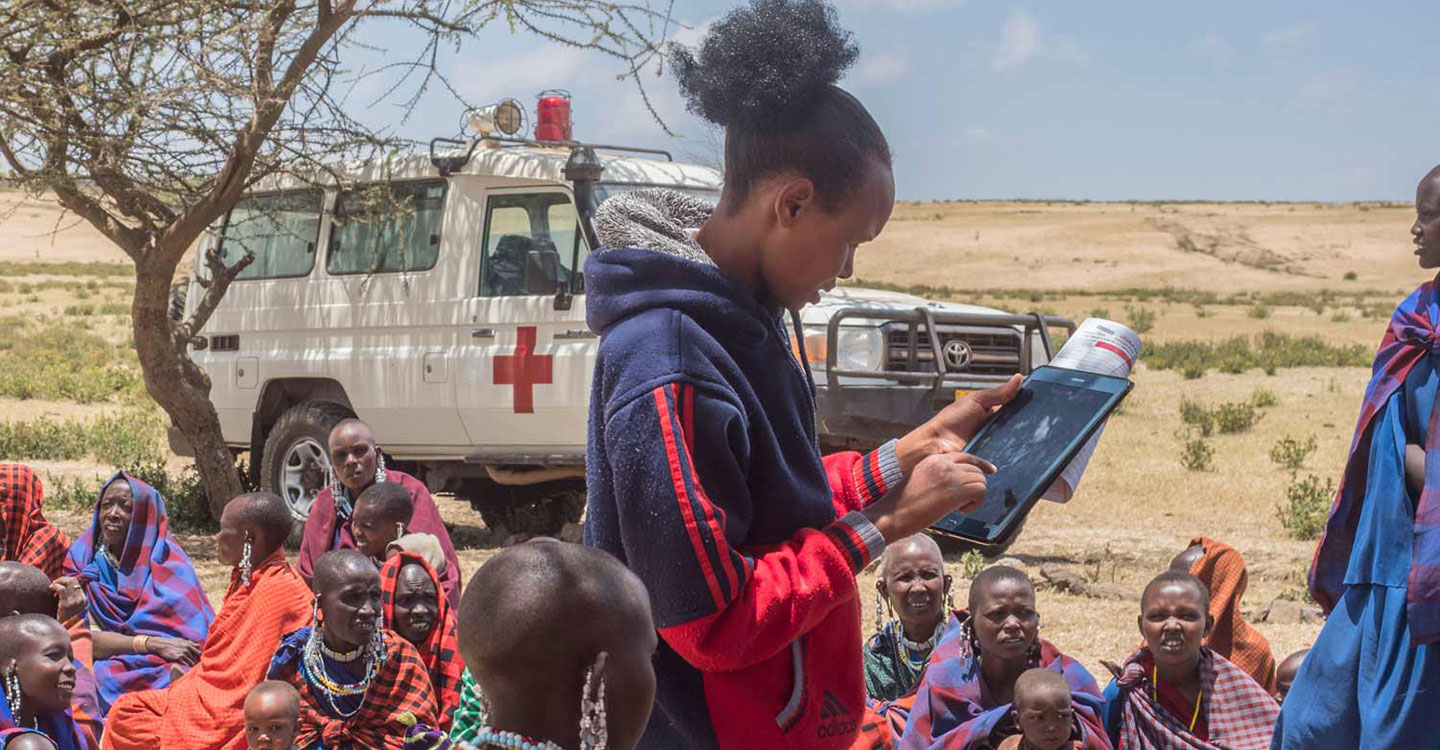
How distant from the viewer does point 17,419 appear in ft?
58.6

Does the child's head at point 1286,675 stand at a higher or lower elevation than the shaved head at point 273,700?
higher

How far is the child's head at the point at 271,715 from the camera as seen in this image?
14.8ft

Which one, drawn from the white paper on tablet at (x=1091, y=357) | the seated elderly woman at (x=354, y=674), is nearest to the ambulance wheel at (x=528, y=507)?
the seated elderly woman at (x=354, y=674)

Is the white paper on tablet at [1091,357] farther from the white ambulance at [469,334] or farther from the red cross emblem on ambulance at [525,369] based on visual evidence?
the red cross emblem on ambulance at [525,369]

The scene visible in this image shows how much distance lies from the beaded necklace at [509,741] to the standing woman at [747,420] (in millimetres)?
266

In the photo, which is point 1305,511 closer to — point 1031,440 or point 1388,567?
point 1388,567

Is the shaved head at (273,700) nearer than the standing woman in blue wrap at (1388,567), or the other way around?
the standing woman in blue wrap at (1388,567)

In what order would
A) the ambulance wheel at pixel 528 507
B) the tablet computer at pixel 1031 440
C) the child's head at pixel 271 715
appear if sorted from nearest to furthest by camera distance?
the tablet computer at pixel 1031 440, the child's head at pixel 271 715, the ambulance wheel at pixel 528 507

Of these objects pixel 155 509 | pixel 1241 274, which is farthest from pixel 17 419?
pixel 1241 274

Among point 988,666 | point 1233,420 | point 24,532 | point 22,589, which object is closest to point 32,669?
point 22,589

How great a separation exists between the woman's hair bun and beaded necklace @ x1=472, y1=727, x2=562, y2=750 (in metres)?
0.81

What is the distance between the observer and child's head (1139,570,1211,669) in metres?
4.30

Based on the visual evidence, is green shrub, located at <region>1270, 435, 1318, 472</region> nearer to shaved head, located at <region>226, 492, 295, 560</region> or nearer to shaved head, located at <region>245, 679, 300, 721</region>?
shaved head, located at <region>226, 492, 295, 560</region>

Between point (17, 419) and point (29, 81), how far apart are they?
10.3 metres
